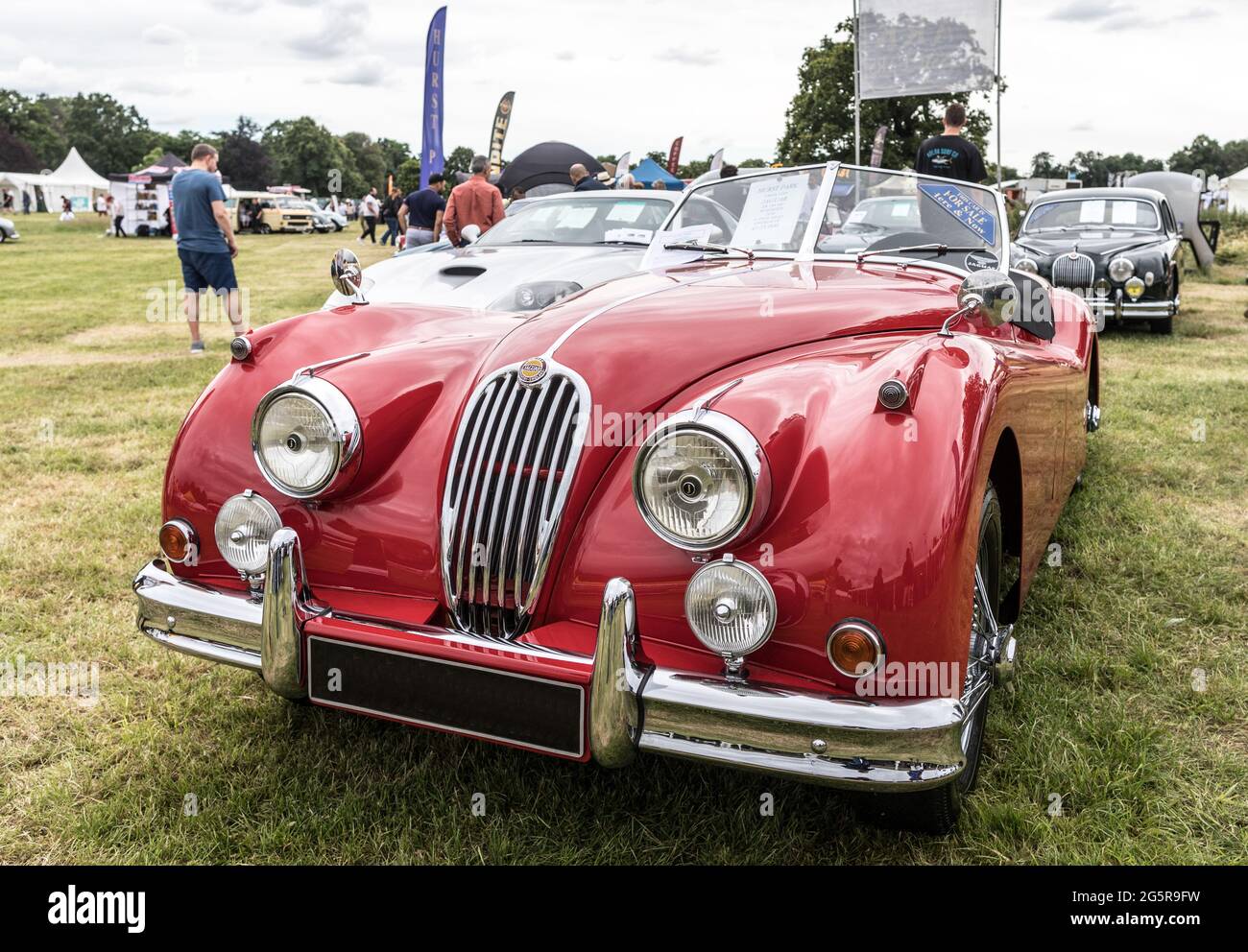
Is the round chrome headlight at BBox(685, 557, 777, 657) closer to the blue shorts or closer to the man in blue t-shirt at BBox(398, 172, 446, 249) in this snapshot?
the blue shorts

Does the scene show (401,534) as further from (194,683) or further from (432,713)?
(194,683)

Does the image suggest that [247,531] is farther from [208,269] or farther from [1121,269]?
[1121,269]

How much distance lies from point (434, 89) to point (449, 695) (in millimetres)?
17046

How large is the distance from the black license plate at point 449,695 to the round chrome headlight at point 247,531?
1.20 feet

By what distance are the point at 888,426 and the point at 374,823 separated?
1.57m

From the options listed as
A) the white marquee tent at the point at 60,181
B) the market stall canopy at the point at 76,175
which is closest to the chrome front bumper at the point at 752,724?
the white marquee tent at the point at 60,181

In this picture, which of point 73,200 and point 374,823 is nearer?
point 374,823

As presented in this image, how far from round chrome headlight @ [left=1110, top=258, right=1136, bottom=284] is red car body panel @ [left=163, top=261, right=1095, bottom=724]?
775cm

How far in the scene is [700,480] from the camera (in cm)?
202

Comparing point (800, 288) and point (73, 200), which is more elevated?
point (73, 200)

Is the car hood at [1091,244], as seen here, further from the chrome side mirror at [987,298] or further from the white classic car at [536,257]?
the chrome side mirror at [987,298]

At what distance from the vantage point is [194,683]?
3148 mm

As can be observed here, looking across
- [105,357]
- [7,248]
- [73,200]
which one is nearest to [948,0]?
[105,357]

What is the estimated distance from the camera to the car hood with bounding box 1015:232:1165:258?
33.7 ft
